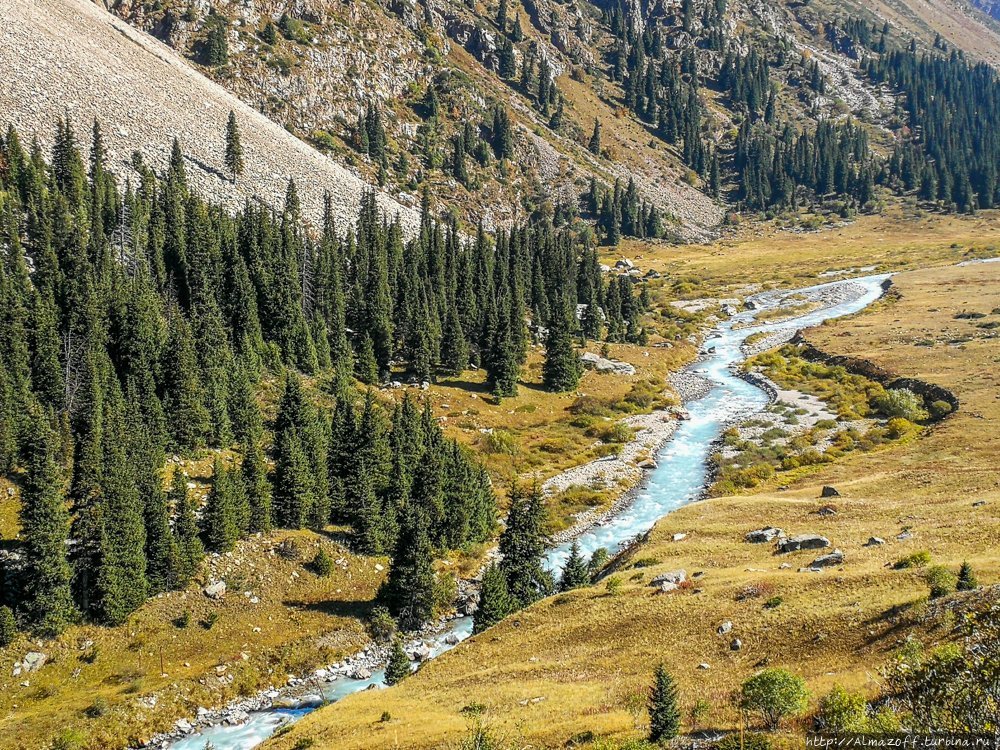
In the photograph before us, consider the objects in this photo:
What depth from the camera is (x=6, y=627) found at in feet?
171

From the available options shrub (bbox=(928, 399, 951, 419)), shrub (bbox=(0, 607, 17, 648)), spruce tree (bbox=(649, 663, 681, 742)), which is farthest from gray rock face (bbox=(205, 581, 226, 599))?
shrub (bbox=(928, 399, 951, 419))

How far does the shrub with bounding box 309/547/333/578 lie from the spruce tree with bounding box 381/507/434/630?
22.4ft

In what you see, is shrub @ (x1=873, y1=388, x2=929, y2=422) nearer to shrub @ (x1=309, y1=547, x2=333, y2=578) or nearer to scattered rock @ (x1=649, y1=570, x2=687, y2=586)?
scattered rock @ (x1=649, y1=570, x2=687, y2=586)

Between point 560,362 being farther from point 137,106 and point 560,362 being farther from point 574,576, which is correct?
point 137,106

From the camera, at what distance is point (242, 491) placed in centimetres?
6750

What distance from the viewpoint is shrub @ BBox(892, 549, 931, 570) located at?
38.6 m

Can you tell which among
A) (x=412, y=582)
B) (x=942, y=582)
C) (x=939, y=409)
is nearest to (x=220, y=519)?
(x=412, y=582)

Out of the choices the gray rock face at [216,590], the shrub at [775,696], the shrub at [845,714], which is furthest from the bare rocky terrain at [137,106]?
the shrub at [845,714]

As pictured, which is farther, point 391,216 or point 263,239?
point 391,216

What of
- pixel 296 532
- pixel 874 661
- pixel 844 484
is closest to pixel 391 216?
pixel 296 532

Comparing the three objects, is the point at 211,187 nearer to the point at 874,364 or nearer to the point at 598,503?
the point at 598,503

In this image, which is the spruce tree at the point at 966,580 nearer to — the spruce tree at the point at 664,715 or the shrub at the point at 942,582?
the shrub at the point at 942,582

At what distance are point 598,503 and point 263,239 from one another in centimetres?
6910

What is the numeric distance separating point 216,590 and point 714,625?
4253 cm
